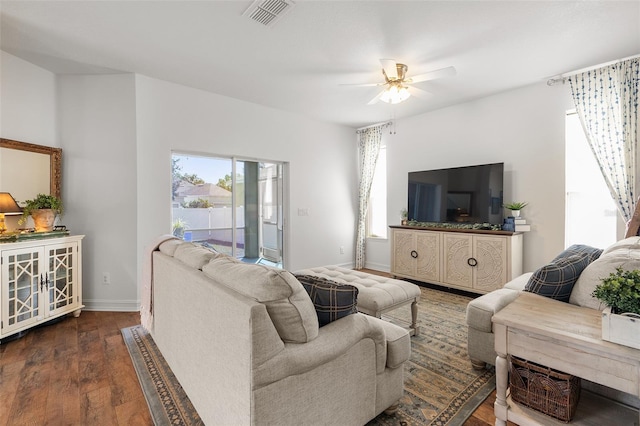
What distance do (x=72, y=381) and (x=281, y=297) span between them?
6.37 ft

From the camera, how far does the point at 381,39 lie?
2.58 meters

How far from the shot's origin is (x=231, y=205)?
4203mm

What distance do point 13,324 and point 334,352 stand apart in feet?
10.1

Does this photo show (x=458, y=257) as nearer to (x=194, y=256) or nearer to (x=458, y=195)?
(x=458, y=195)

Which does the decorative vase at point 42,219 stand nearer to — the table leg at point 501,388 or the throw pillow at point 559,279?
the table leg at point 501,388

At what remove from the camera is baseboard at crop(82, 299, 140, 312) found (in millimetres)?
3371

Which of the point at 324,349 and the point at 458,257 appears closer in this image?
the point at 324,349

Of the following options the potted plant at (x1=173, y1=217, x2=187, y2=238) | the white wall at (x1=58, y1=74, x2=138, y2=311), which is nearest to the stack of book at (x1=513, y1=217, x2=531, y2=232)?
the potted plant at (x1=173, y1=217, x2=187, y2=238)

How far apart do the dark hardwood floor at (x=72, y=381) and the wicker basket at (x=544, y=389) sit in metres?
0.27

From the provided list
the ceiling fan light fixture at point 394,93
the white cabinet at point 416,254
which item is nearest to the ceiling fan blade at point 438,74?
the ceiling fan light fixture at point 394,93

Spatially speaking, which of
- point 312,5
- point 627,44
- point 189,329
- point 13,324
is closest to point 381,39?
point 312,5

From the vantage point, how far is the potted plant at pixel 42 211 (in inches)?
114

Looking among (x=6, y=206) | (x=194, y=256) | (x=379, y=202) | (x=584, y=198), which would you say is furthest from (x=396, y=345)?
(x=379, y=202)

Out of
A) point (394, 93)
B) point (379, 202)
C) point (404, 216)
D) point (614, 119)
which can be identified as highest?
point (394, 93)
